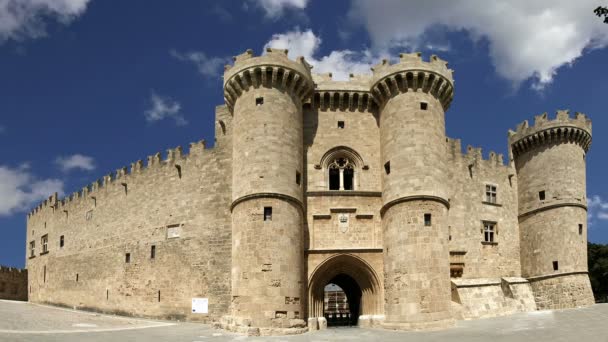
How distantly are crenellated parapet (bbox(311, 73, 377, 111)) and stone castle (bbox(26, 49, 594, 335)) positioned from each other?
0.06 m

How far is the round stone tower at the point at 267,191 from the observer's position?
21.8m

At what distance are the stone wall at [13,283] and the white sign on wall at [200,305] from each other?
19.2m

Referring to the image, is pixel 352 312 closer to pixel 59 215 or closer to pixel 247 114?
pixel 247 114

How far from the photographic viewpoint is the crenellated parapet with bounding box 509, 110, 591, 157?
29078 mm

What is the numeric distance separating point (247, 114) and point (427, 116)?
7.34 meters

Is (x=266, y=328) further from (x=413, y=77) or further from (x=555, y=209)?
(x=555, y=209)

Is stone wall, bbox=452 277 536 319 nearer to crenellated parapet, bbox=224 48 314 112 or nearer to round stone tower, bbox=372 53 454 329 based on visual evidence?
round stone tower, bbox=372 53 454 329

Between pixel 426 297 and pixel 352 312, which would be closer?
pixel 426 297

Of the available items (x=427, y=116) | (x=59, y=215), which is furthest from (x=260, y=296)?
(x=59, y=215)

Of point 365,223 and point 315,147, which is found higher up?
point 315,147

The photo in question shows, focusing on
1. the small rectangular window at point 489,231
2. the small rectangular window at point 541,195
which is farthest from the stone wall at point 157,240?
the small rectangular window at point 541,195

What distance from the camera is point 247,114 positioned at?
24234 millimetres

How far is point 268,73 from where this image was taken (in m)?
24.4

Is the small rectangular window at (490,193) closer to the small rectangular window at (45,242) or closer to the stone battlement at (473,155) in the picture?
the stone battlement at (473,155)
